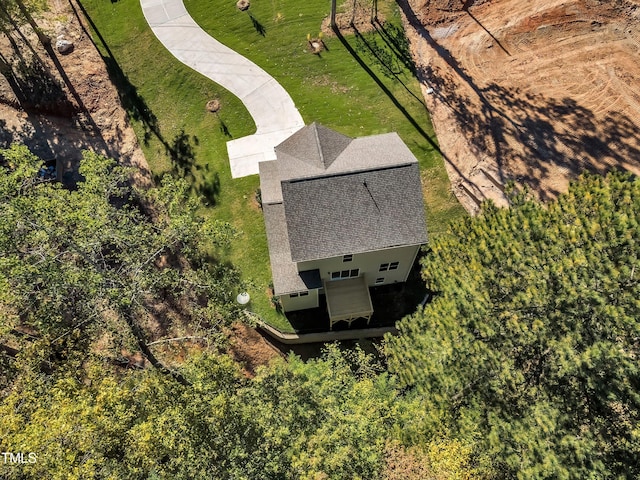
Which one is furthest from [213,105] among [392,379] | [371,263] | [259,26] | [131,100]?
[392,379]

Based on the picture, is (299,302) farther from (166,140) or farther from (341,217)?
(166,140)

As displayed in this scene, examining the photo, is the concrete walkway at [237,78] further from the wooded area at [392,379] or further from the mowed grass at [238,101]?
the wooded area at [392,379]

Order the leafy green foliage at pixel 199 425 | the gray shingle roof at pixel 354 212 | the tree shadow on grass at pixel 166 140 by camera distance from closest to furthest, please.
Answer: the leafy green foliage at pixel 199 425
the gray shingle roof at pixel 354 212
the tree shadow on grass at pixel 166 140

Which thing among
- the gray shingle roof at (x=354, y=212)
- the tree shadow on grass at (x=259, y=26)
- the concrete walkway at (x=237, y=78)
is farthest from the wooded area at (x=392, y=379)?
the tree shadow on grass at (x=259, y=26)

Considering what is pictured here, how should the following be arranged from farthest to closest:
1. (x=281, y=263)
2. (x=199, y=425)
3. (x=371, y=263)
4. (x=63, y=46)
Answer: (x=63, y=46)
(x=371, y=263)
(x=281, y=263)
(x=199, y=425)

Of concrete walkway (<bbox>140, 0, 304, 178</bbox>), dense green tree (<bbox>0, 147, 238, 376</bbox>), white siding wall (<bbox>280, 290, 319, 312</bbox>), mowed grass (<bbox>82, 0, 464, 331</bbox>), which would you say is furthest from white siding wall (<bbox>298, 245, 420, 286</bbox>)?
concrete walkway (<bbox>140, 0, 304, 178</bbox>)
